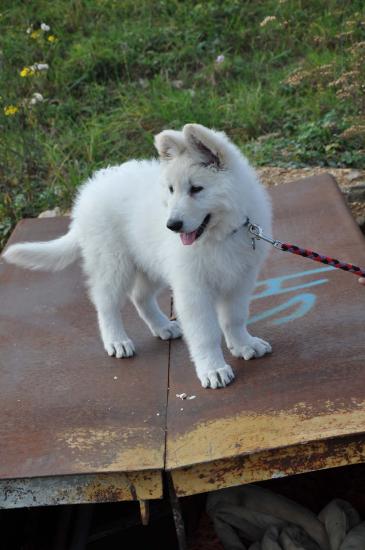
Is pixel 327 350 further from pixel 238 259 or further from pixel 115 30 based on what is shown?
pixel 115 30

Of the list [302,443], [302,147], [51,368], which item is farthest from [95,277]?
[302,147]

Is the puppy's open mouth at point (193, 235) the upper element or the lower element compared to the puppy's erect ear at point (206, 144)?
lower

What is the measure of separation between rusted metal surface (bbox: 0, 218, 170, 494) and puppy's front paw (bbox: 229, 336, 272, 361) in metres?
0.34

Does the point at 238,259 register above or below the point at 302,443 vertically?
above

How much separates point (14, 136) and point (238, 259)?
4.22 m

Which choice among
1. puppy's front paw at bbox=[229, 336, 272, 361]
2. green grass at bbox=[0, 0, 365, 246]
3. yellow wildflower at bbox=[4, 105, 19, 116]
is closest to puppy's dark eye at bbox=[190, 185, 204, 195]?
puppy's front paw at bbox=[229, 336, 272, 361]

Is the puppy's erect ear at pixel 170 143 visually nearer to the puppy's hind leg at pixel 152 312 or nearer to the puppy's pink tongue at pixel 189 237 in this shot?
the puppy's pink tongue at pixel 189 237

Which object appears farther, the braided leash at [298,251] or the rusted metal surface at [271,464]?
the braided leash at [298,251]

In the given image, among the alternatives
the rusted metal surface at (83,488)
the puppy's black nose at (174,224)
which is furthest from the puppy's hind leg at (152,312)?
the rusted metal surface at (83,488)

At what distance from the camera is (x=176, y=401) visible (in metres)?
2.88

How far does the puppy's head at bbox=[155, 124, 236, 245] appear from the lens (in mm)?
2650

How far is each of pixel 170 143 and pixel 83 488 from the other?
1311mm

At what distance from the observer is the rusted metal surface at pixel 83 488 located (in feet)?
8.27

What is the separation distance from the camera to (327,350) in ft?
9.94
